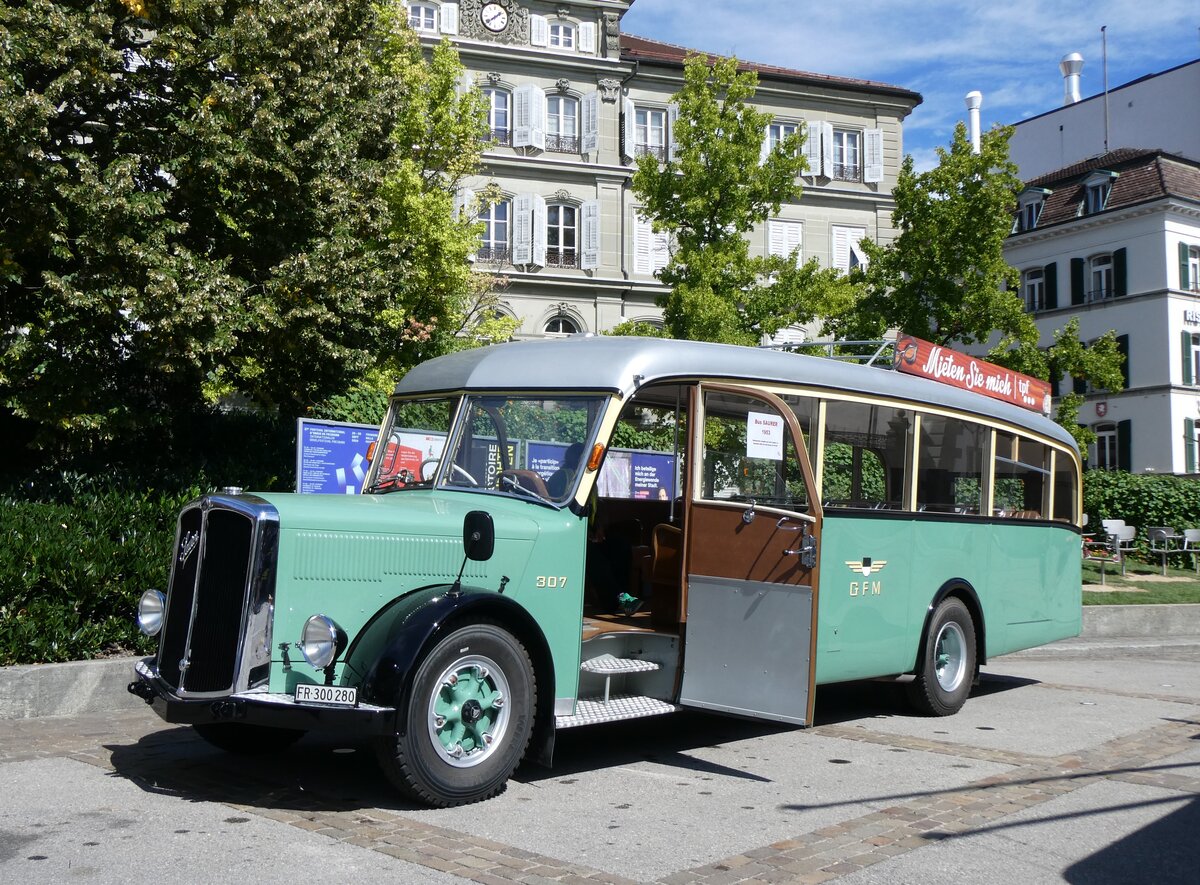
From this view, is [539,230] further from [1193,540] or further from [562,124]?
[1193,540]

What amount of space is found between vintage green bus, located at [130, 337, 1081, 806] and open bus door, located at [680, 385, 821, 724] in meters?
0.01

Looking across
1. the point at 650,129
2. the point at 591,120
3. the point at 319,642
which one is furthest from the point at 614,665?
the point at 650,129

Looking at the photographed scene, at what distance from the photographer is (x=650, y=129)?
4022cm

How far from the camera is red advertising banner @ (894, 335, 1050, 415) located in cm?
1023

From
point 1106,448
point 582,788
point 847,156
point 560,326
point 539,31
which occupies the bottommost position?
point 582,788

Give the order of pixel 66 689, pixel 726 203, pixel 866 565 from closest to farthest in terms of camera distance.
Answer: pixel 866 565, pixel 66 689, pixel 726 203

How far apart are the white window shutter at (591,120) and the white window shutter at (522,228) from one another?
2.78m

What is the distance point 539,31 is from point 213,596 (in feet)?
114

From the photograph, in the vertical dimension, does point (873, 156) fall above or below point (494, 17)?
below

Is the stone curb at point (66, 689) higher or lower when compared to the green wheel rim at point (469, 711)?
lower

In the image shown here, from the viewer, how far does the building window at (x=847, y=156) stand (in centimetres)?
4231

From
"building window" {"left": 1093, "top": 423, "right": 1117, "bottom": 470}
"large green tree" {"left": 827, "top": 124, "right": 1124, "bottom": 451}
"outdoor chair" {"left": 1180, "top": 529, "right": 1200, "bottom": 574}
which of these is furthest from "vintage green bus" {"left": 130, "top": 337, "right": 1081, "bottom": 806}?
"building window" {"left": 1093, "top": 423, "right": 1117, "bottom": 470}

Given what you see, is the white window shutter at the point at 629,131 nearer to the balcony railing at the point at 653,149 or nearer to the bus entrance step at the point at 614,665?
the balcony railing at the point at 653,149

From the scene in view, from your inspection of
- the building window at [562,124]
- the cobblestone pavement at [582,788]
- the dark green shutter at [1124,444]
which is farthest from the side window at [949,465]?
the dark green shutter at [1124,444]
